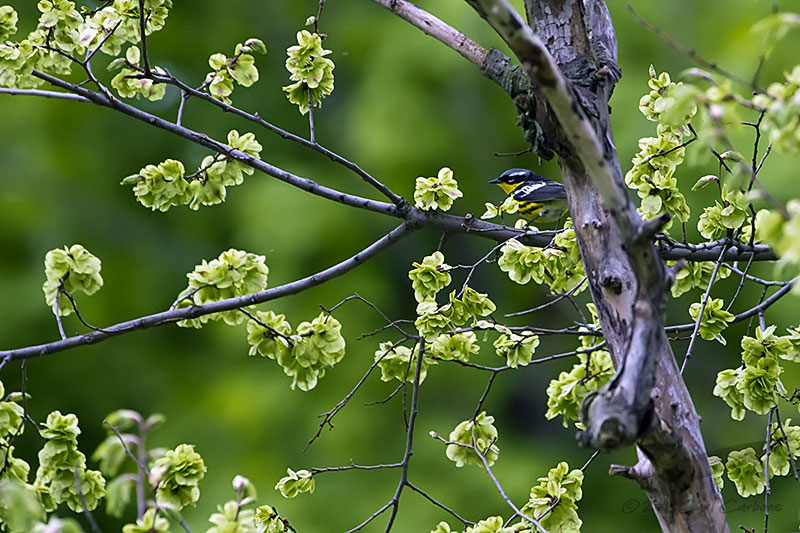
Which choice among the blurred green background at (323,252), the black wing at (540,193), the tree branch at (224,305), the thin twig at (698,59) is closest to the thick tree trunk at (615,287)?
the thin twig at (698,59)

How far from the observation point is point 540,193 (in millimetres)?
4191

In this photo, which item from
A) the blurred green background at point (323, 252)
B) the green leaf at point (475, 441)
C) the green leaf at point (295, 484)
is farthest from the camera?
the blurred green background at point (323, 252)

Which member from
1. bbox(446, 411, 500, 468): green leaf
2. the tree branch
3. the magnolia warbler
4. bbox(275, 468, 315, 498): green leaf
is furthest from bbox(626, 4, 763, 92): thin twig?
the magnolia warbler

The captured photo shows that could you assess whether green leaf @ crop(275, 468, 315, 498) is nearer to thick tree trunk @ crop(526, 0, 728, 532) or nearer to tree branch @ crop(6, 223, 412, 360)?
tree branch @ crop(6, 223, 412, 360)

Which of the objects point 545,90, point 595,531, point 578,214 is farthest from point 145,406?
point 545,90

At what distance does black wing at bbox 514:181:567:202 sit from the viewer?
13.6 ft

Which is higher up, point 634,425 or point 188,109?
point 188,109

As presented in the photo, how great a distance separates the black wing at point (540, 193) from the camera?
4148 mm

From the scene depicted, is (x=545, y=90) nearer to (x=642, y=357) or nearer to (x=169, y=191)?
(x=642, y=357)

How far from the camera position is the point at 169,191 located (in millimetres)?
2541

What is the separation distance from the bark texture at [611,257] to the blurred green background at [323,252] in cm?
245

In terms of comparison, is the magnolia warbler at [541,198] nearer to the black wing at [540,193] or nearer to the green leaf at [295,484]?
the black wing at [540,193]

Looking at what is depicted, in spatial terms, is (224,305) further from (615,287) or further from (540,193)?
(540,193)

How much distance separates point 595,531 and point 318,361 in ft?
10.1
